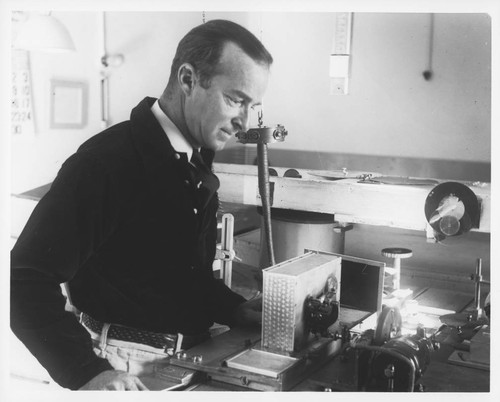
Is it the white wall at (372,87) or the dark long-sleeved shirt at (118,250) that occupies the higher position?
the white wall at (372,87)

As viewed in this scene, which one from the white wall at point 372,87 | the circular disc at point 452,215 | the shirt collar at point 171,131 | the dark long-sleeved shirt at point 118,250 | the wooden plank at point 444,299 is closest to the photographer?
the dark long-sleeved shirt at point 118,250

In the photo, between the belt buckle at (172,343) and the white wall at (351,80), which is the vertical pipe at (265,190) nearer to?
the belt buckle at (172,343)

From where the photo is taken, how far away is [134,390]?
1213 millimetres

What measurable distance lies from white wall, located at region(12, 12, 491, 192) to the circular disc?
2.38 feet

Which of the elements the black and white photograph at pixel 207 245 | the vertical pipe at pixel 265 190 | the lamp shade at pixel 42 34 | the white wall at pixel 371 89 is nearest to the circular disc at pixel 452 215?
the black and white photograph at pixel 207 245

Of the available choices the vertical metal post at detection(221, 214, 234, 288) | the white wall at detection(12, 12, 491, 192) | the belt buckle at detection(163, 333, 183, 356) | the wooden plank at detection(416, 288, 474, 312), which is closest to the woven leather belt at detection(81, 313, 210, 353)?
the belt buckle at detection(163, 333, 183, 356)

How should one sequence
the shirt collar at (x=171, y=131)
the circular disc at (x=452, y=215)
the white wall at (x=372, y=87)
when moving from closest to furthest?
the shirt collar at (x=171, y=131) < the circular disc at (x=452, y=215) < the white wall at (x=372, y=87)

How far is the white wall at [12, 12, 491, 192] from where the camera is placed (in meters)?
2.60

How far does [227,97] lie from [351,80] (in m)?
2.60

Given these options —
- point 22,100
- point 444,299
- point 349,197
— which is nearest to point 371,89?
point 444,299

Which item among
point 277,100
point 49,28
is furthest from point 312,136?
point 49,28

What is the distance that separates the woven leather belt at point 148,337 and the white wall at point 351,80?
1088 millimetres

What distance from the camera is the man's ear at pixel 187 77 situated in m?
1.44

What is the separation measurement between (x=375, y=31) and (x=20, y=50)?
252 centimetres
